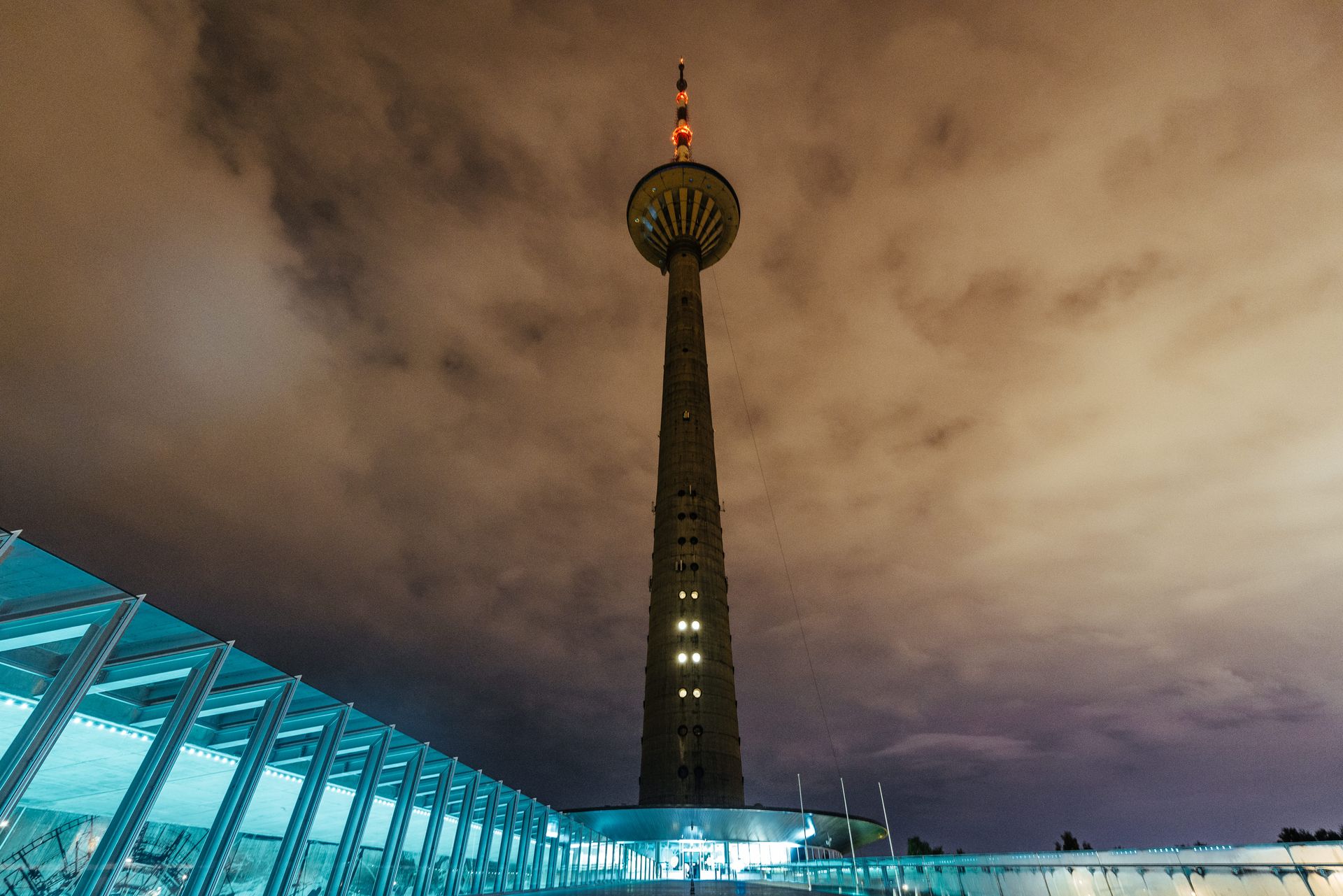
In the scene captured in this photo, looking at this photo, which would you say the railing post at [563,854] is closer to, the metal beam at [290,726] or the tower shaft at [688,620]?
the tower shaft at [688,620]

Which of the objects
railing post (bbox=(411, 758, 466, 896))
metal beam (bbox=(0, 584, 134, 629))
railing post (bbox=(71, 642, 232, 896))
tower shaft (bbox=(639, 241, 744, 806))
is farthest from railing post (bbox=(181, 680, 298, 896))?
tower shaft (bbox=(639, 241, 744, 806))

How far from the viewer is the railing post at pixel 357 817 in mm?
17828

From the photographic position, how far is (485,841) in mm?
26812

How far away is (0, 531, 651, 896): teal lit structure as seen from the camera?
Result: 35.2 feet

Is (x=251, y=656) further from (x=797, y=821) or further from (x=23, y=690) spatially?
(x=797, y=821)

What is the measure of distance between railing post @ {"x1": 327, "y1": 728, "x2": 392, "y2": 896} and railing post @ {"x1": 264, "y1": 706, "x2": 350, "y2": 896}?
1.71 m

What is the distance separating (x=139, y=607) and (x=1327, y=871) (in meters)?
23.9

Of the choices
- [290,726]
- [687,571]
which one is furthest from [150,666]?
[687,571]

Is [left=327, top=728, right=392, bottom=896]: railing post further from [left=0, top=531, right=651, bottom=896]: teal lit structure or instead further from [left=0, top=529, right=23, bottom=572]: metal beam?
[left=0, top=529, right=23, bottom=572]: metal beam

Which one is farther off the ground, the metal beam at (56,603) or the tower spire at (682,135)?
the tower spire at (682,135)

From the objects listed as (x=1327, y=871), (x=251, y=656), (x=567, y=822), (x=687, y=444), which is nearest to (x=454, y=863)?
(x=251, y=656)

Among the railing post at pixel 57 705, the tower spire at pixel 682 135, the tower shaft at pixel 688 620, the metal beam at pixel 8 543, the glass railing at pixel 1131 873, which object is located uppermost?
the tower spire at pixel 682 135

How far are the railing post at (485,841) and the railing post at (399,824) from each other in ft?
19.0

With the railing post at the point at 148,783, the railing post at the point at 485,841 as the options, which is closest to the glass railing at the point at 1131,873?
the railing post at the point at 485,841
